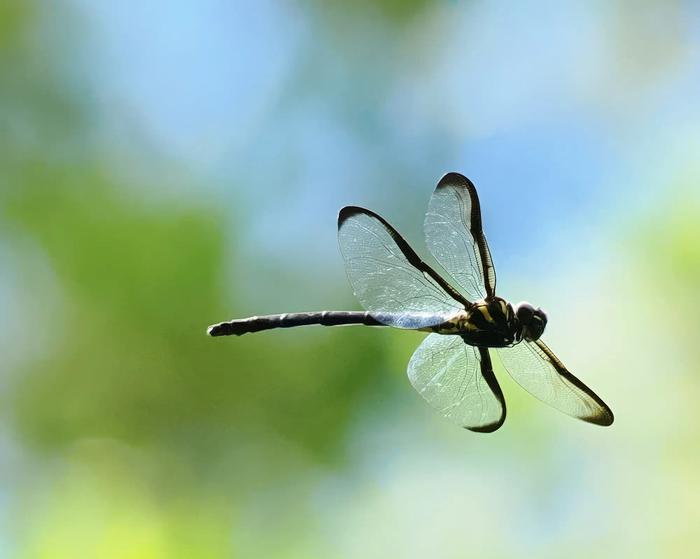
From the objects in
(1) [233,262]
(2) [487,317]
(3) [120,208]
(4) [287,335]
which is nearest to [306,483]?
(4) [287,335]

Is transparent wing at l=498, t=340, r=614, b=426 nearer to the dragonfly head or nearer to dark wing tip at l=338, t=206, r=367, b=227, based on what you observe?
the dragonfly head

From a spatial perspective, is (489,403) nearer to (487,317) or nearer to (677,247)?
(487,317)

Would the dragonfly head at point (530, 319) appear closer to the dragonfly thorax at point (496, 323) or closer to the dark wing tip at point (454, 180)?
the dragonfly thorax at point (496, 323)

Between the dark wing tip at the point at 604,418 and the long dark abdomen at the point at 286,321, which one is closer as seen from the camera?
the dark wing tip at the point at 604,418

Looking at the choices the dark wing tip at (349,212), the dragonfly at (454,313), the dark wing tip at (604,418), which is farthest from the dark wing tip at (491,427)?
the dark wing tip at (349,212)

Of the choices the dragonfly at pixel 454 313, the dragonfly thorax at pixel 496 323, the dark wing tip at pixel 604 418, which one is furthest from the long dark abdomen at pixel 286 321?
the dark wing tip at pixel 604 418

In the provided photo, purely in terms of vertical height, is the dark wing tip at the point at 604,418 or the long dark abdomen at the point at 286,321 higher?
the long dark abdomen at the point at 286,321

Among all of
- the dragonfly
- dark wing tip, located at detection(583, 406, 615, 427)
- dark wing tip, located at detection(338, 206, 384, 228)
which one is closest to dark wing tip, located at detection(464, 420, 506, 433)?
the dragonfly

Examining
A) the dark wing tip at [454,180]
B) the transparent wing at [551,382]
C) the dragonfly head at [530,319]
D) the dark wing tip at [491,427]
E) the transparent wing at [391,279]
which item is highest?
the dark wing tip at [454,180]
